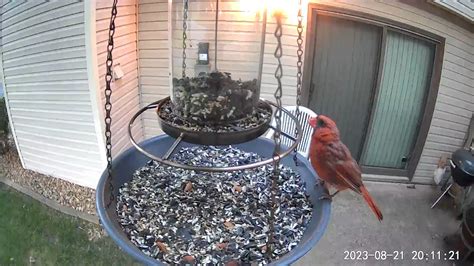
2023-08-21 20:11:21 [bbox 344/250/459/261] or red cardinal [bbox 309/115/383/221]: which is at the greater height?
red cardinal [bbox 309/115/383/221]

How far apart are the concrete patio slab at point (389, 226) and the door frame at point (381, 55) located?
22 cm

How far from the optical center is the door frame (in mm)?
2451

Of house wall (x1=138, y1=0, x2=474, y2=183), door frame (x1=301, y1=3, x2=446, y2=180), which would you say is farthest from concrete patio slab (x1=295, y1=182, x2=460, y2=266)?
house wall (x1=138, y1=0, x2=474, y2=183)

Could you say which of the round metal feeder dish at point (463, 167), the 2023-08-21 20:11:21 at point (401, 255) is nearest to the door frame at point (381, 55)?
the round metal feeder dish at point (463, 167)

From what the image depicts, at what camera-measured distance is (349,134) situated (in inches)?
118

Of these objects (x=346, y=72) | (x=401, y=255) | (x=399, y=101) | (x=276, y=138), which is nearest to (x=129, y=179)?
(x=276, y=138)

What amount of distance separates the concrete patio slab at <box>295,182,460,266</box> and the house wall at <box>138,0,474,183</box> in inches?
20.1

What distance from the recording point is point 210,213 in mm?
1100

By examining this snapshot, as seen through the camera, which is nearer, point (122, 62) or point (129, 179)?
point (129, 179)

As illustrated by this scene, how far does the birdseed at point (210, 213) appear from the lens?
37.1 inches

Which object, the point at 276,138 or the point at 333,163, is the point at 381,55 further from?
the point at 276,138

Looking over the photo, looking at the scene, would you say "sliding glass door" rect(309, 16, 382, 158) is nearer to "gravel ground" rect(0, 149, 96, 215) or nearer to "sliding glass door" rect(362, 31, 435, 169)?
"sliding glass door" rect(362, 31, 435, 169)

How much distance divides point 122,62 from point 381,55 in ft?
5.81

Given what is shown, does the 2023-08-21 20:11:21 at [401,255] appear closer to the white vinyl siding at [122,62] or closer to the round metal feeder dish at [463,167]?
the round metal feeder dish at [463,167]
